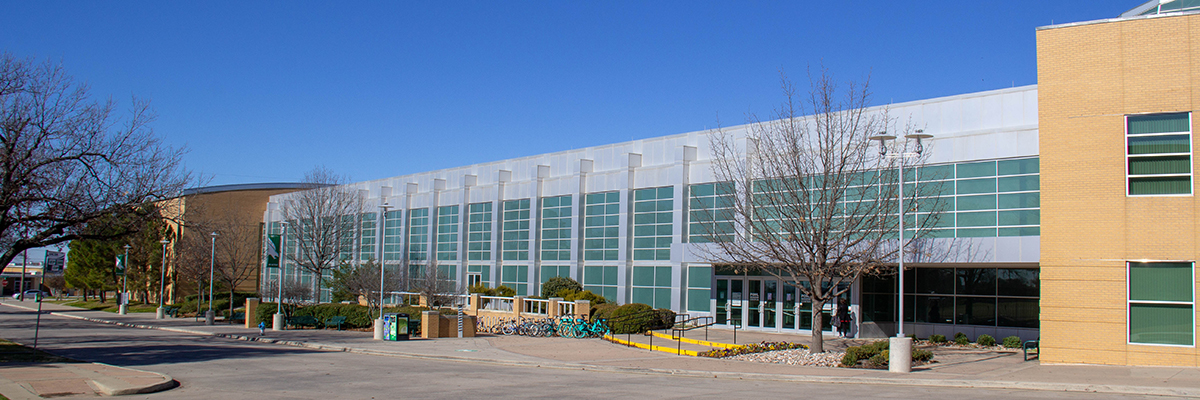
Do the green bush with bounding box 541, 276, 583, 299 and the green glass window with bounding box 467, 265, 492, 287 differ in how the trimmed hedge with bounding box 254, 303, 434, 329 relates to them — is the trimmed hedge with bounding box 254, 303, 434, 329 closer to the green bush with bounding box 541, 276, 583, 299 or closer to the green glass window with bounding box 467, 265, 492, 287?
the green bush with bounding box 541, 276, 583, 299

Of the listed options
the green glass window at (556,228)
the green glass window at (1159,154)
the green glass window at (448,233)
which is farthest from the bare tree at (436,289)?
the green glass window at (1159,154)

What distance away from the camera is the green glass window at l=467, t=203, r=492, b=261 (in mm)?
49841

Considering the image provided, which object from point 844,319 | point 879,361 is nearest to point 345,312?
point 844,319

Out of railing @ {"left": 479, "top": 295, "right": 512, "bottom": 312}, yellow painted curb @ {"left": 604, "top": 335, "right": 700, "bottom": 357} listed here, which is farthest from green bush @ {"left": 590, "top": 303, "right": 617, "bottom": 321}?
railing @ {"left": 479, "top": 295, "right": 512, "bottom": 312}

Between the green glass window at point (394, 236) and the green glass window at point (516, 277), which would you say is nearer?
the green glass window at point (516, 277)

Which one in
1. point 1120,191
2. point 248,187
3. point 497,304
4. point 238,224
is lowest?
point 497,304

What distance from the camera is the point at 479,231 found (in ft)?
166

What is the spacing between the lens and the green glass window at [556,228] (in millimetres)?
43594

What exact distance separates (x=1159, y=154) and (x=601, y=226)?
2585 cm

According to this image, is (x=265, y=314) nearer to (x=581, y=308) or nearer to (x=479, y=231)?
(x=479, y=231)

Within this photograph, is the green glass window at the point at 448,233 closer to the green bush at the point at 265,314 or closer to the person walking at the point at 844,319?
the green bush at the point at 265,314

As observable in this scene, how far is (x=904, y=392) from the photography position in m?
15.0

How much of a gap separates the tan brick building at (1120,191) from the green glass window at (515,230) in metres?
30.7

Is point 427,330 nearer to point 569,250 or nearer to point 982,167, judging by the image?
point 569,250
